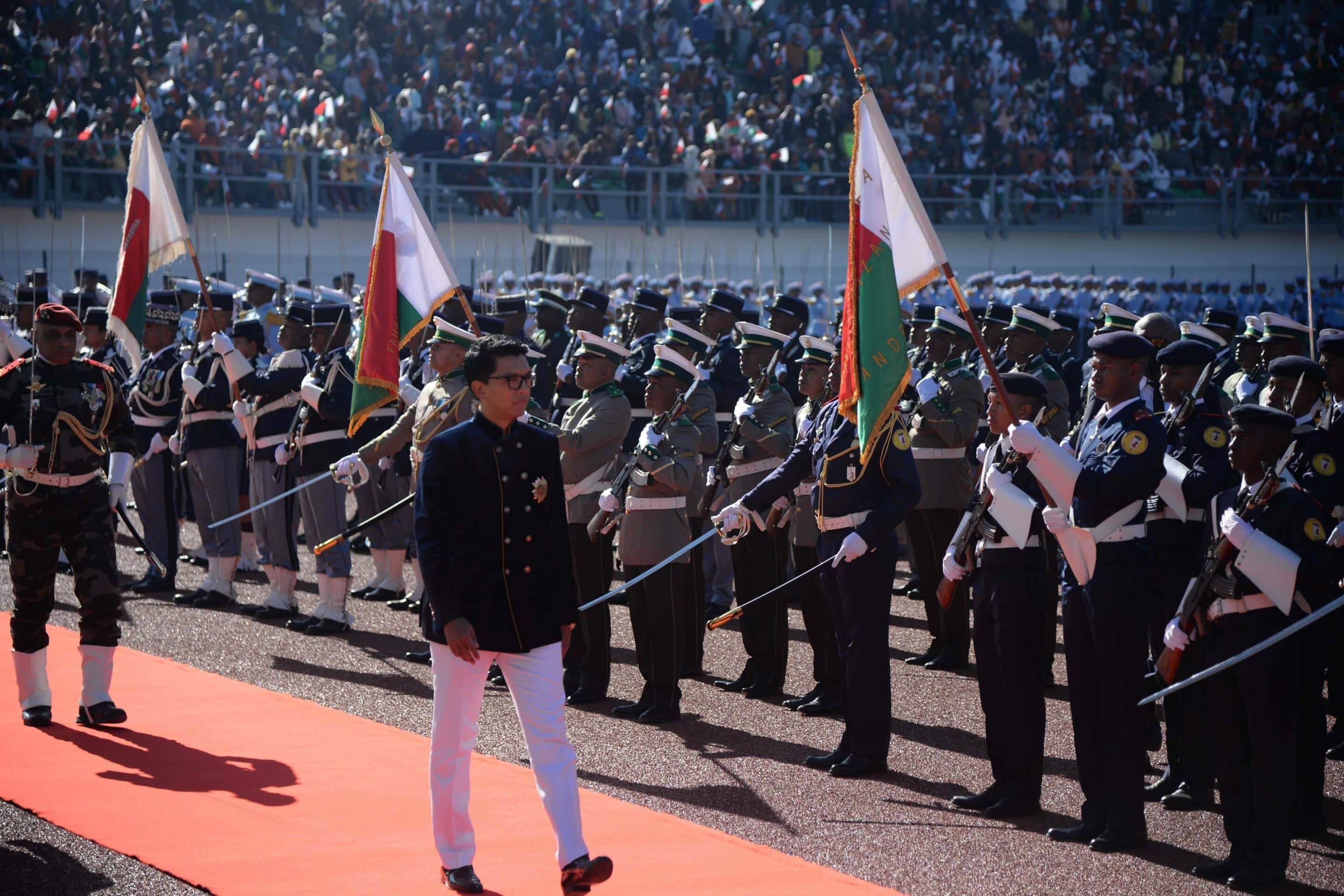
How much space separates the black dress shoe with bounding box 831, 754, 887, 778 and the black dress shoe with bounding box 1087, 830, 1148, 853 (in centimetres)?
119

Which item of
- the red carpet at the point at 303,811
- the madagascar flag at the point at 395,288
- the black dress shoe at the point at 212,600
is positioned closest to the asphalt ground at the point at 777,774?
the red carpet at the point at 303,811

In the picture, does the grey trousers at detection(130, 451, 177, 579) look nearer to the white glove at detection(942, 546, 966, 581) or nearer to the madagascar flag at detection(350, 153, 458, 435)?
the madagascar flag at detection(350, 153, 458, 435)

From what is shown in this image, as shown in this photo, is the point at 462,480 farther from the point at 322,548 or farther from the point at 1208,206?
the point at 1208,206

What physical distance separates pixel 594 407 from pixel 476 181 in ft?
42.6

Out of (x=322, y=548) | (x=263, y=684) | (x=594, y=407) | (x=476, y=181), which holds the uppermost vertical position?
(x=476, y=181)

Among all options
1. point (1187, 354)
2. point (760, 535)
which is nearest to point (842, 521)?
point (1187, 354)

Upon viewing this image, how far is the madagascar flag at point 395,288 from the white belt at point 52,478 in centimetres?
183

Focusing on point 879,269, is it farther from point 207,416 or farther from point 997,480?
point 207,416

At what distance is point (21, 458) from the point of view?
7191 millimetres

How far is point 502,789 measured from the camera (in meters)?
6.34

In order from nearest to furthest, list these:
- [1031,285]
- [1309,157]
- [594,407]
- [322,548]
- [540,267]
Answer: [594,407]
[322,548]
[540,267]
[1031,285]
[1309,157]

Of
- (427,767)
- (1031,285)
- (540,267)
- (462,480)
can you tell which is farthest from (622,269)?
(462,480)

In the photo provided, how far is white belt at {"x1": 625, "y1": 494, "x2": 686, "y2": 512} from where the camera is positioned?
7.94 metres

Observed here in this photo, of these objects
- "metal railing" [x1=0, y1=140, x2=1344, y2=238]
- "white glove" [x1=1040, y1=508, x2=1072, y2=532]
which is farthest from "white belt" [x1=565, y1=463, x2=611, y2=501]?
"metal railing" [x1=0, y1=140, x2=1344, y2=238]
